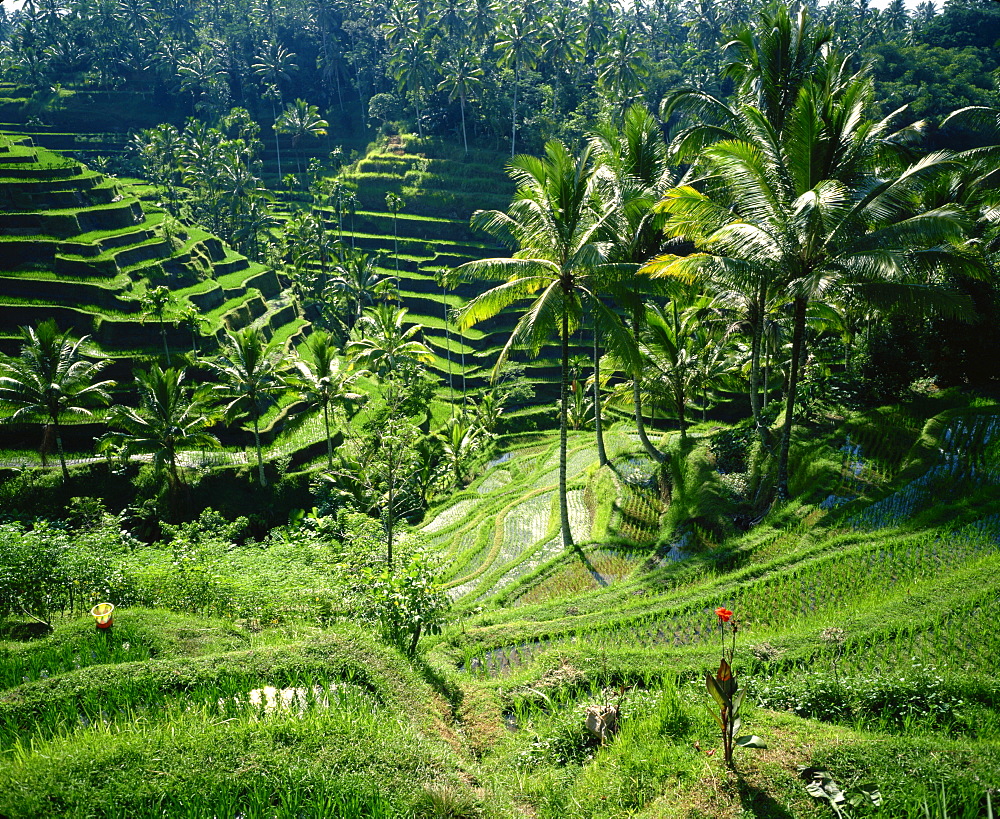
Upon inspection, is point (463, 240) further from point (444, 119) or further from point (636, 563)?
point (636, 563)

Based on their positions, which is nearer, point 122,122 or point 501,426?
point 501,426

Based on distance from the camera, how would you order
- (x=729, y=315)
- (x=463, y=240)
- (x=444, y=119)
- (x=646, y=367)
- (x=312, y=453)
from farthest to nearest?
1. (x=444, y=119)
2. (x=463, y=240)
3. (x=312, y=453)
4. (x=729, y=315)
5. (x=646, y=367)

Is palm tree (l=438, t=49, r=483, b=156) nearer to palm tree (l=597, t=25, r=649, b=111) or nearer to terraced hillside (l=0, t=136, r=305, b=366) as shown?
palm tree (l=597, t=25, r=649, b=111)

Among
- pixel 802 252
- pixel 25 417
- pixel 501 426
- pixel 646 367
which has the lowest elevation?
pixel 501 426

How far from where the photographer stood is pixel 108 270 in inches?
1276

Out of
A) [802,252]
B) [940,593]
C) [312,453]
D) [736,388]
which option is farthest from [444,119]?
[940,593]

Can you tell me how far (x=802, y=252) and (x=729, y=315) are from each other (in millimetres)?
8181

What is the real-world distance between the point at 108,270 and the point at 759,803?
3701cm

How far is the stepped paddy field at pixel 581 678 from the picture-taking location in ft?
16.4

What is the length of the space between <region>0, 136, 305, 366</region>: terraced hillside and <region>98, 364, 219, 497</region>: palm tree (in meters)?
6.68

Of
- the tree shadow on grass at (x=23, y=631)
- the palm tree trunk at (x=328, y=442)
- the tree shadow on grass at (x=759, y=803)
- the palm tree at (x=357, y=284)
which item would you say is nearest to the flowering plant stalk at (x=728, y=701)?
the tree shadow on grass at (x=759, y=803)

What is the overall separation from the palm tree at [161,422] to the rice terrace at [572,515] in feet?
0.47

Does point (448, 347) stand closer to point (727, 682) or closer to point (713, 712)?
point (713, 712)

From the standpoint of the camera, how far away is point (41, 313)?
29.8 m
